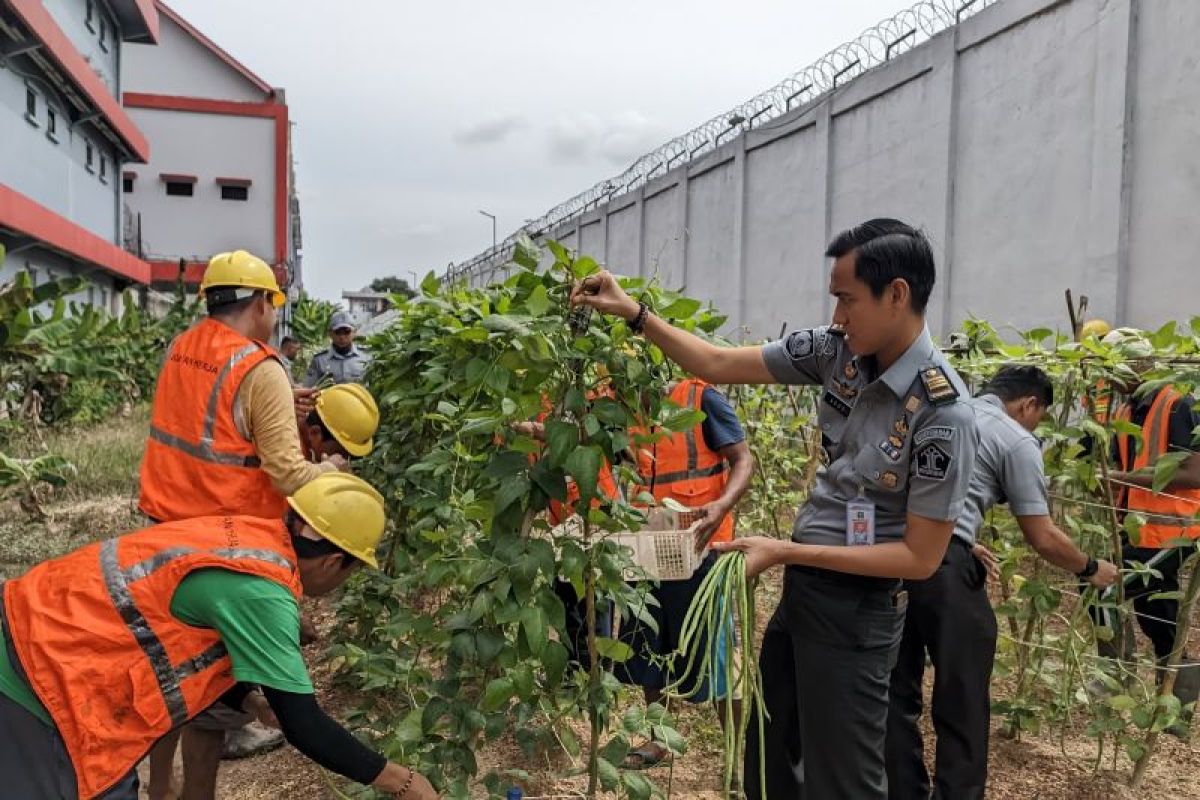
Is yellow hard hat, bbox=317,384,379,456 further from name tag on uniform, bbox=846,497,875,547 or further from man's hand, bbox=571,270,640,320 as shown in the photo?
name tag on uniform, bbox=846,497,875,547

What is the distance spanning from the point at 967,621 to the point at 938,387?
3.67 feet

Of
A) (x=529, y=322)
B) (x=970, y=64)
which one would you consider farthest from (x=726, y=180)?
(x=529, y=322)

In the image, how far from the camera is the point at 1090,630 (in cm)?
348

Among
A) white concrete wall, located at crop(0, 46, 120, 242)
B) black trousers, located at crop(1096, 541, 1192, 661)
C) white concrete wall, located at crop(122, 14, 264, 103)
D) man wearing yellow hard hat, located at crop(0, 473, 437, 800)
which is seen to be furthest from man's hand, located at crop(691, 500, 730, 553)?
white concrete wall, located at crop(122, 14, 264, 103)

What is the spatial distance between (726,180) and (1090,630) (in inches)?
465

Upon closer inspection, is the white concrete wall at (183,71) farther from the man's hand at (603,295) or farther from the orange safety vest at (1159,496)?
the man's hand at (603,295)

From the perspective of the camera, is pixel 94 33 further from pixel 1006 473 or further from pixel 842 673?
pixel 842 673

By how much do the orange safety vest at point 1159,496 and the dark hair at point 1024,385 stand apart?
487mm

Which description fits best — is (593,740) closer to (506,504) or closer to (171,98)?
(506,504)

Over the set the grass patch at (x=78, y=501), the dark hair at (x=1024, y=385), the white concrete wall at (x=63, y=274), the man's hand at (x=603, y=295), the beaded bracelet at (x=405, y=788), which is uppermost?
the white concrete wall at (x=63, y=274)

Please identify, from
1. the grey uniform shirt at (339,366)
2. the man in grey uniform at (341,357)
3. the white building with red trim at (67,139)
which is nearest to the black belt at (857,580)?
the grey uniform shirt at (339,366)

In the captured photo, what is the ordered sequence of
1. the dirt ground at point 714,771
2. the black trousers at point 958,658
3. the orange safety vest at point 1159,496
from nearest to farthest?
1. the black trousers at point 958,658
2. the dirt ground at point 714,771
3. the orange safety vest at point 1159,496

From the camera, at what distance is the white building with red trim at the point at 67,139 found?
12180 mm

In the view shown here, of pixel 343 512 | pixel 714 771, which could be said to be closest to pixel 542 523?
pixel 343 512
